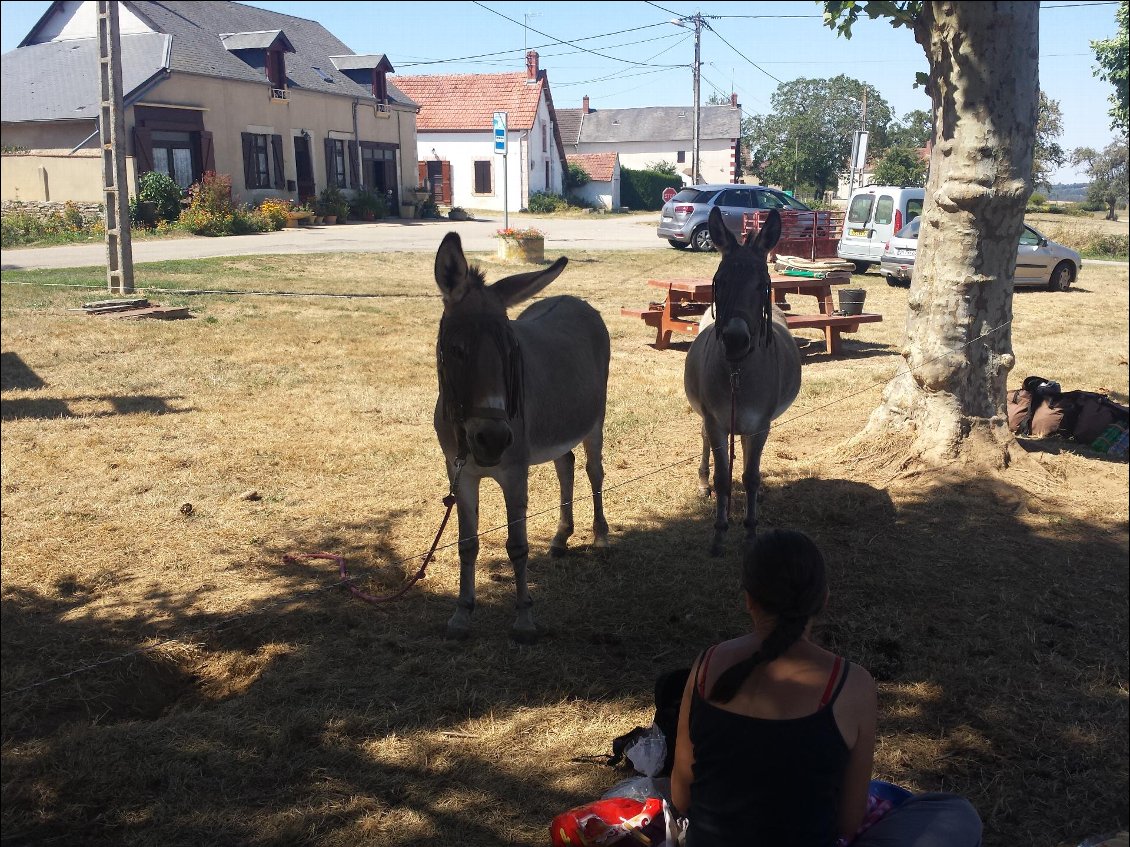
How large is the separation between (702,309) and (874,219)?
11.1 m

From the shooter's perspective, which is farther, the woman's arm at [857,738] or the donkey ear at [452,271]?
the donkey ear at [452,271]

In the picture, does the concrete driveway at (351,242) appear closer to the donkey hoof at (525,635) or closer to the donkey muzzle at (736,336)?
the donkey hoof at (525,635)

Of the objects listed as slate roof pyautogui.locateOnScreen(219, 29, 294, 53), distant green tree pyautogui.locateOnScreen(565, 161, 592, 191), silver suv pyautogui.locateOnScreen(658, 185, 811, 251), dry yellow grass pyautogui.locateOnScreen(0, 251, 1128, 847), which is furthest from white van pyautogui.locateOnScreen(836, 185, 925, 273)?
distant green tree pyautogui.locateOnScreen(565, 161, 592, 191)

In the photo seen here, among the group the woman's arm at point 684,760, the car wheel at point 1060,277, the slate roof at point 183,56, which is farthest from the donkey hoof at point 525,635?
the slate roof at point 183,56

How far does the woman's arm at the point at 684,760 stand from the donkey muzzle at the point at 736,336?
2870mm

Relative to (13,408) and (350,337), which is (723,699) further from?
(350,337)

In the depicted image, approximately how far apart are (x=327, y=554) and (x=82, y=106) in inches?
742

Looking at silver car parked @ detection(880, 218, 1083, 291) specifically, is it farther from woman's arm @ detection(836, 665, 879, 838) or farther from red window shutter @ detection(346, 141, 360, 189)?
red window shutter @ detection(346, 141, 360, 189)

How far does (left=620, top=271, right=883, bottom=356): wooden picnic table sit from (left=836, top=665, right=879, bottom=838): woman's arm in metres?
9.03

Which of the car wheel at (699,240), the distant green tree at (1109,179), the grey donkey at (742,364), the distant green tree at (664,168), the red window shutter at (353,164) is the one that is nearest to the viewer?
the grey donkey at (742,364)

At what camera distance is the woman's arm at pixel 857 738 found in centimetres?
246

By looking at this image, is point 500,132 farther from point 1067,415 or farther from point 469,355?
point 469,355

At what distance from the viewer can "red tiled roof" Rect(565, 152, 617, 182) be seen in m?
56.0

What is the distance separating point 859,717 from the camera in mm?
2484
